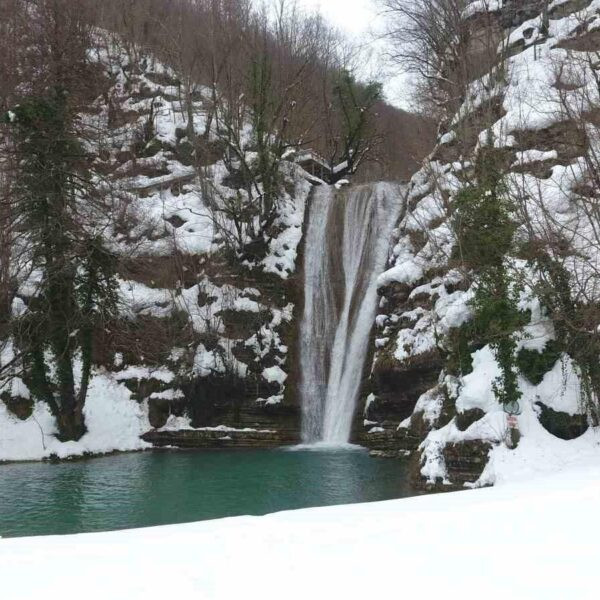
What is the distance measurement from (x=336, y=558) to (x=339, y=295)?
61.5ft

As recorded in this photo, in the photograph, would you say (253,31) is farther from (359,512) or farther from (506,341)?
(359,512)

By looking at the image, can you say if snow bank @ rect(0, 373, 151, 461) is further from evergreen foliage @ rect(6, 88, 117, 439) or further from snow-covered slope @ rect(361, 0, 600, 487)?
snow-covered slope @ rect(361, 0, 600, 487)

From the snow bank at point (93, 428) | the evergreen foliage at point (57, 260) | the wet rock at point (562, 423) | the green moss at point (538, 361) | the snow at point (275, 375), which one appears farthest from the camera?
the snow at point (275, 375)

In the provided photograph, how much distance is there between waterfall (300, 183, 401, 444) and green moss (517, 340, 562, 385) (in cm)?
785

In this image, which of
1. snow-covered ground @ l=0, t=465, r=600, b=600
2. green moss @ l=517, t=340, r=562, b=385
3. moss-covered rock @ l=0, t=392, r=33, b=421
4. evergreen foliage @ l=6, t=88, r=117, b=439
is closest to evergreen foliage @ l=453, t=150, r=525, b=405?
Result: green moss @ l=517, t=340, r=562, b=385

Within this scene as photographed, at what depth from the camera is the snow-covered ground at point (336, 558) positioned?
3963mm

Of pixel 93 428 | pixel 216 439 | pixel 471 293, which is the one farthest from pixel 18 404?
pixel 471 293

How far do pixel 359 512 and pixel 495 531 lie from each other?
1547 millimetres

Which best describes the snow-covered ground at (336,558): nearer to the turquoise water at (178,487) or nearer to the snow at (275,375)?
the turquoise water at (178,487)

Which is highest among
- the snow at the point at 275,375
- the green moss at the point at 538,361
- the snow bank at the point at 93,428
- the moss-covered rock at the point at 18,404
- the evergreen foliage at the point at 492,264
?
the evergreen foliage at the point at 492,264

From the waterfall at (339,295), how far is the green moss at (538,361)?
25.8ft

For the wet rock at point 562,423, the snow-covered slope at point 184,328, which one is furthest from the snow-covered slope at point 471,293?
the snow-covered slope at point 184,328

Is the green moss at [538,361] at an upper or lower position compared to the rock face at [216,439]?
upper

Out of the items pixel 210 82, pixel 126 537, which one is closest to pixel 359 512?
pixel 126 537
